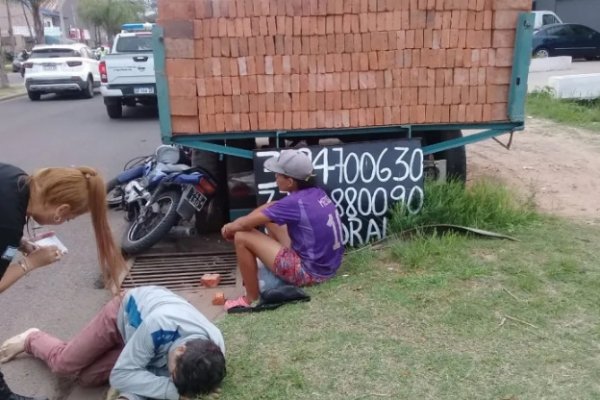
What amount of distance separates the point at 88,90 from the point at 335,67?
1631cm

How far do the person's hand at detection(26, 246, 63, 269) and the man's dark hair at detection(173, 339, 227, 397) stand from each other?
0.81 metres

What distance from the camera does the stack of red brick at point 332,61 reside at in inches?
200

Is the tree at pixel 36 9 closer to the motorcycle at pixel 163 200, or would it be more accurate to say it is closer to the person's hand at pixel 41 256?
the motorcycle at pixel 163 200

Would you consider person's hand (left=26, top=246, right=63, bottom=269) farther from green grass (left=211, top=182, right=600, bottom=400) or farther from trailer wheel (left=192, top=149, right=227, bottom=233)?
trailer wheel (left=192, top=149, right=227, bottom=233)

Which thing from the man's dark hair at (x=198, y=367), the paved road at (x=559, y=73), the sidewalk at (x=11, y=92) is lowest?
the sidewalk at (x=11, y=92)

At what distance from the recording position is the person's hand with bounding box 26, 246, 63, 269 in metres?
3.18

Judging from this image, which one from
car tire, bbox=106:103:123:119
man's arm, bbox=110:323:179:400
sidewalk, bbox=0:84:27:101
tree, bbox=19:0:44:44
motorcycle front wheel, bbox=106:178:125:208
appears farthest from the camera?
tree, bbox=19:0:44:44

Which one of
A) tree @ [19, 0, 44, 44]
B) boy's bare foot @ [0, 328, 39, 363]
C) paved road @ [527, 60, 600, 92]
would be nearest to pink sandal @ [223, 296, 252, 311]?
boy's bare foot @ [0, 328, 39, 363]

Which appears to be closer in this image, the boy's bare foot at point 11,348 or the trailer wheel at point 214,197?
the boy's bare foot at point 11,348

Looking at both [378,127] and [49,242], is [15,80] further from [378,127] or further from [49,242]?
[49,242]

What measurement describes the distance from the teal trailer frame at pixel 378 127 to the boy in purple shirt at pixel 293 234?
91cm

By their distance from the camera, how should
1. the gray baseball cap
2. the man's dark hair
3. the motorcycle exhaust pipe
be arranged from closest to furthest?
the man's dark hair
the gray baseball cap
the motorcycle exhaust pipe

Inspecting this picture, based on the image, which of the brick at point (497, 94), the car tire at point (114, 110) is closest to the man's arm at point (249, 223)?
the brick at point (497, 94)

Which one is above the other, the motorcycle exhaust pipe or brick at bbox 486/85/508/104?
brick at bbox 486/85/508/104
